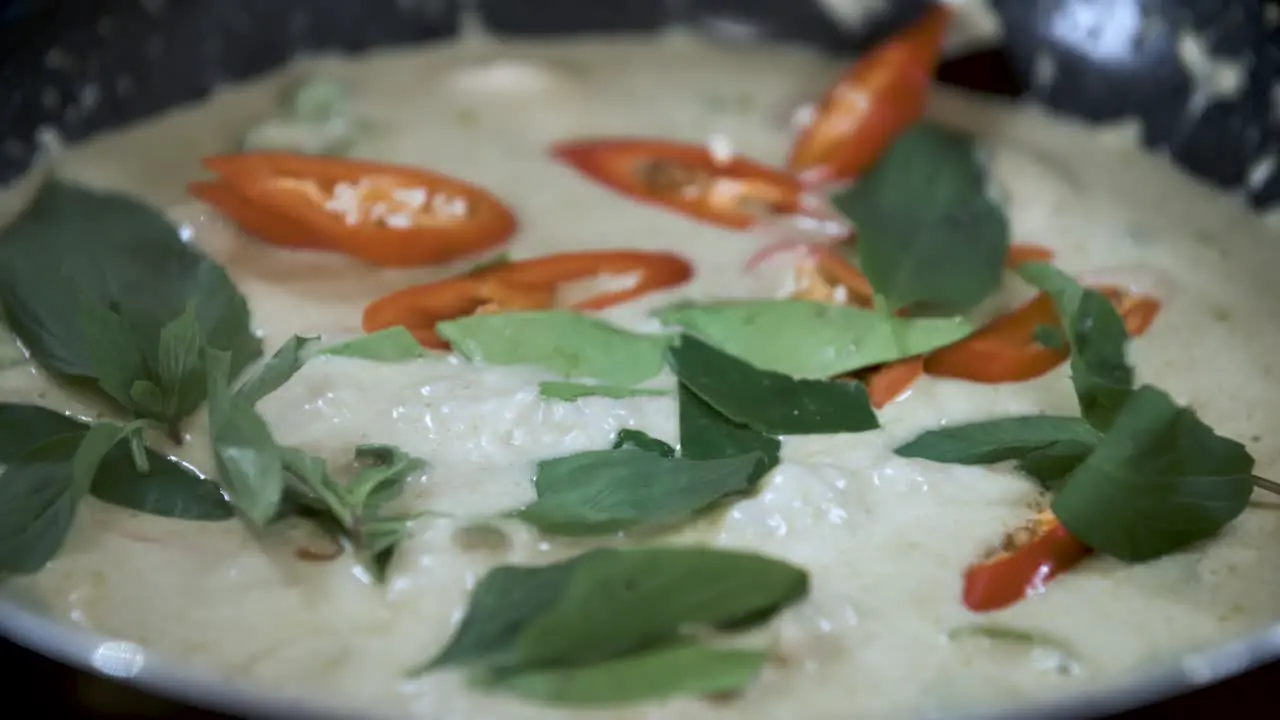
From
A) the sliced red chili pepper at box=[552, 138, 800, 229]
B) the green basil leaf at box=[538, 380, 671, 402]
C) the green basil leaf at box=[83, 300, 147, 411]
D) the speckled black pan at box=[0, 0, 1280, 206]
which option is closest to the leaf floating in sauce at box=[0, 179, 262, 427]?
the green basil leaf at box=[83, 300, 147, 411]

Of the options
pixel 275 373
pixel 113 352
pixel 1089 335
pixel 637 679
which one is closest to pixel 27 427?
pixel 113 352

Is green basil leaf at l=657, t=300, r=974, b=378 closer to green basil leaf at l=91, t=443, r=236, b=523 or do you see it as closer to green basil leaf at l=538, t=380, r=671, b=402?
green basil leaf at l=538, t=380, r=671, b=402

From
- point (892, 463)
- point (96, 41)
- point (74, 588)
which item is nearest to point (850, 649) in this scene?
point (892, 463)

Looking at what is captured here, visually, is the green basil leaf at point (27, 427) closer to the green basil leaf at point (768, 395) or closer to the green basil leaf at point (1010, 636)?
the green basil leaf at point (768, 395)

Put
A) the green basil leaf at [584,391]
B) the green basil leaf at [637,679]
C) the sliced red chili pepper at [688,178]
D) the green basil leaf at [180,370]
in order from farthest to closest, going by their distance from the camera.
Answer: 1. the sliced red chili pepper at [688,178]
2. the green basil leaf at [584,391]
3. the green basil leaf at [180,370]
4. the green basil leaf at [637,679]

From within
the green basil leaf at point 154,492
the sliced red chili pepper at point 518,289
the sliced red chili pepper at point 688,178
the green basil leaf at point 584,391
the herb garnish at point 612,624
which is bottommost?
the green basil leaf at point 154,492

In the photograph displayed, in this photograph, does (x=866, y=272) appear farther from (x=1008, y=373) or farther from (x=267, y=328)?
(x=267, y=328)

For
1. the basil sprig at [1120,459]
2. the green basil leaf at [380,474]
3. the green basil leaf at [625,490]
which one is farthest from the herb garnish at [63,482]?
the basil sprig at [1120,459]

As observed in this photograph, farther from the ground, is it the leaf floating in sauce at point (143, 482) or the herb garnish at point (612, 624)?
the herb garnish at point (612, 624)
